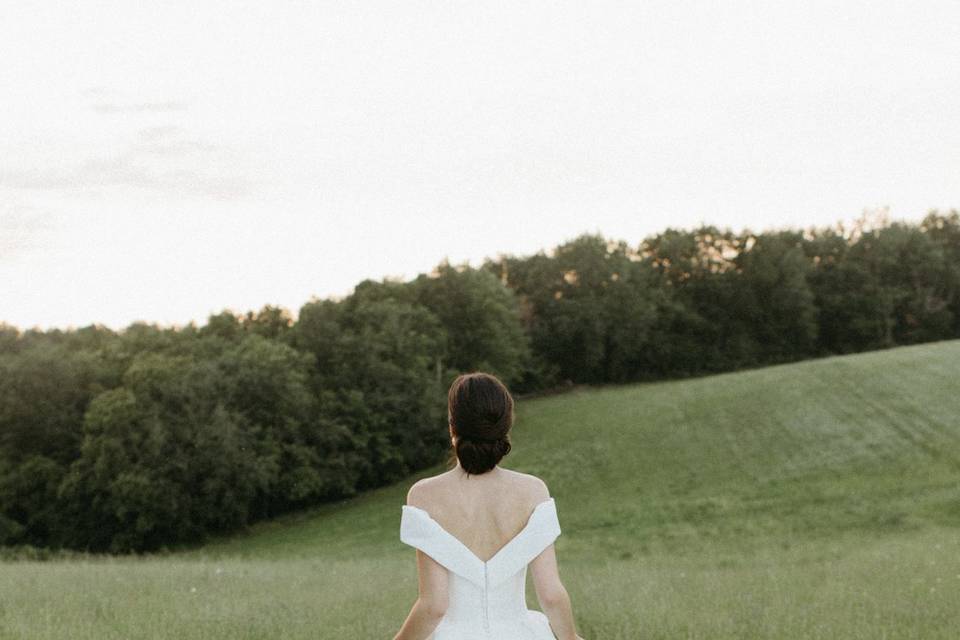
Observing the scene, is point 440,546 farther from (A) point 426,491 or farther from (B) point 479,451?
(B) point 479,451

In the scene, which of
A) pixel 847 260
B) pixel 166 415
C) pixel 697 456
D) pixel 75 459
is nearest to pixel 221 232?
pixel 166 415

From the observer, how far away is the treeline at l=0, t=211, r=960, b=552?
51188 mm

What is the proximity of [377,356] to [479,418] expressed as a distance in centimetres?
5594

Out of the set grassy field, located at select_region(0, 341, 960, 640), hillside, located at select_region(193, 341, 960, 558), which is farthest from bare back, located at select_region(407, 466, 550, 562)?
hillside, located at select_region(193, 341, 960, 558)

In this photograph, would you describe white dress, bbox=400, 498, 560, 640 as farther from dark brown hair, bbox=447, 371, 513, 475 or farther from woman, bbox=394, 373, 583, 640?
dark brown hair, bbox=447, 371, 513, 475

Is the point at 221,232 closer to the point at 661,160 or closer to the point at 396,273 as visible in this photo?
the point at 661,160

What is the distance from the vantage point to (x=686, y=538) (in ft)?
107

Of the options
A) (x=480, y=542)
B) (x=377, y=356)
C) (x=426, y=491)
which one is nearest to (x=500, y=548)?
(x=480, y=542)

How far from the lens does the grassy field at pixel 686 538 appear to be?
379 inches

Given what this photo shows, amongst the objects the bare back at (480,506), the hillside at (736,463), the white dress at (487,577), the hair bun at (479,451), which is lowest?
the hillside at (736,463)

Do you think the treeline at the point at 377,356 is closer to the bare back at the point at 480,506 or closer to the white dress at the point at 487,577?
the white dress at the point at 487,577

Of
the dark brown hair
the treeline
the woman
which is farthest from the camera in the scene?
the treeline

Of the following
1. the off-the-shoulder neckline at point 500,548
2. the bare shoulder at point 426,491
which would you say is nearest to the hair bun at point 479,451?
the bare shoulder at point 426,491

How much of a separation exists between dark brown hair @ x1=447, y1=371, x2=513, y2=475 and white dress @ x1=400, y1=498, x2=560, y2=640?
0.36 m
